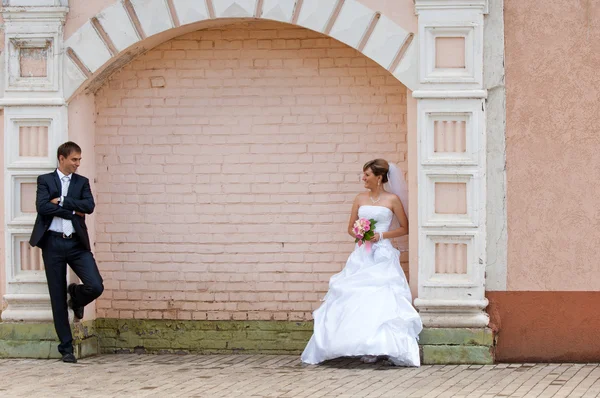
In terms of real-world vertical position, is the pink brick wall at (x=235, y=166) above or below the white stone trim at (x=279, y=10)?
below

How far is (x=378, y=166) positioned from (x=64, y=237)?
2710 millimetres

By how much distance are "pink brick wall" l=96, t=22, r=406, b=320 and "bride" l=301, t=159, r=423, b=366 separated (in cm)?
44

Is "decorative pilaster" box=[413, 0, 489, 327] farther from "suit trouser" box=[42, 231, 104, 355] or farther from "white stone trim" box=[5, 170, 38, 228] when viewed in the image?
"white stone trim" box=[5, 170, 38, 228]

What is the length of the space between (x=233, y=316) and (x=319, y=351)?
125 cm

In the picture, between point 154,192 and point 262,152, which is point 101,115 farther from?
point 262,152

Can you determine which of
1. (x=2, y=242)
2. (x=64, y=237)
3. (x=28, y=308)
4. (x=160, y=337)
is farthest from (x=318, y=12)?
(x=28, y=308)

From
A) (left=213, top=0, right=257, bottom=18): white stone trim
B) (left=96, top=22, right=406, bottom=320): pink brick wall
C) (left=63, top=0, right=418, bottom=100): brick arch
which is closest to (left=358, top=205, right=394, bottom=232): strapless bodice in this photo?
(left=96, top=22, right=406, bottom=320): pink brick wall

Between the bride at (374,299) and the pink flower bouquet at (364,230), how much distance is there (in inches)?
1.9

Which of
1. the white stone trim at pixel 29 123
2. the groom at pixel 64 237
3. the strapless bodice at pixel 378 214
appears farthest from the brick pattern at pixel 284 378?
the white stone trim at pixel 29 123

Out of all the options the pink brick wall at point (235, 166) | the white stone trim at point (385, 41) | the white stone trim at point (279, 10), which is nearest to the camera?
the white stone trim at point (385, 41)

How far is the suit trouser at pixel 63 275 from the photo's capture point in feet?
33.2

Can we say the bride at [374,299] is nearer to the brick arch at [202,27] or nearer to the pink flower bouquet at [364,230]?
the pink flower bouquet at [364,230]

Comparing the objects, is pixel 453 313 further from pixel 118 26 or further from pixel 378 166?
pixel 118 26

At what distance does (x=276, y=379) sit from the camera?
9.26 meters
